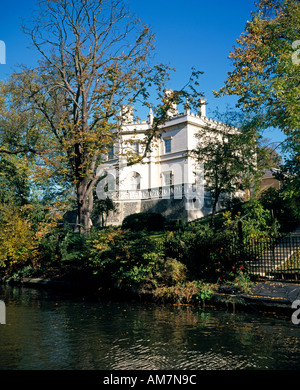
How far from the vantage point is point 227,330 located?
6863mm

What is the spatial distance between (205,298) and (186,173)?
28.5 metres

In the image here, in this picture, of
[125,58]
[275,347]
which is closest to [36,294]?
[275,347]

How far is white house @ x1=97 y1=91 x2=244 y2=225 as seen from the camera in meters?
29.4

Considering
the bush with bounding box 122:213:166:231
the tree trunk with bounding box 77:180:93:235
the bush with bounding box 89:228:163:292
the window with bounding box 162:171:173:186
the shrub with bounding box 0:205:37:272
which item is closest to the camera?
the bush with bounding box 89:228:163:292

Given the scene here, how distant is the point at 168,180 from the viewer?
39812 mm

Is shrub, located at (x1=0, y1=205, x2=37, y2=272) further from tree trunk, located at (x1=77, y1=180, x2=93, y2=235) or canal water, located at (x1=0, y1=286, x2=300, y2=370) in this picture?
canal water, located at (x1=0, y1=286, x2=300, y2=370)

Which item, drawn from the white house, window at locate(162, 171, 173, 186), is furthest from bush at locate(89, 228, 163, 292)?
window at locate(162, 171, 173, 186)

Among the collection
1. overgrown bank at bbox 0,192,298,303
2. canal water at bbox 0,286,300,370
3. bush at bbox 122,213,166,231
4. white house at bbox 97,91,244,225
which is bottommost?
canal water at bbox 0,286,300,370

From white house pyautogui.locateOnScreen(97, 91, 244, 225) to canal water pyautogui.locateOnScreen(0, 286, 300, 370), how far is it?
64.2 feet

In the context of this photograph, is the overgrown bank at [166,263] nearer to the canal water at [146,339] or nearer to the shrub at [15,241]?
the canal water at [146,339]

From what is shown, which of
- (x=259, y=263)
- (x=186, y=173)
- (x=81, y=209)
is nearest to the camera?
(x=259, y=263)

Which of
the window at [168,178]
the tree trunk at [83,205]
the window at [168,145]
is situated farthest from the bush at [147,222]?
the window at [168,145]

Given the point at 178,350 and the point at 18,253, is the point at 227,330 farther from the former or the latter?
the point at 18,253

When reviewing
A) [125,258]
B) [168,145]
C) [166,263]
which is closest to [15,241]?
[125,258]
